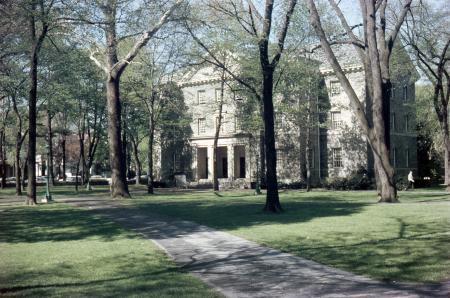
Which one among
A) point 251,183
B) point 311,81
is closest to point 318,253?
point 311,81

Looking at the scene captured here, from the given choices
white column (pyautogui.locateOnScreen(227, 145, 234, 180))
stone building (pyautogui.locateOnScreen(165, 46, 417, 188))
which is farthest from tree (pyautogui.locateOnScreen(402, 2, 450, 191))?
white column (pyautogui.locateOnScreen(227, 145, 234, 180))

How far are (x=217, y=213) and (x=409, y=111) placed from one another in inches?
1411

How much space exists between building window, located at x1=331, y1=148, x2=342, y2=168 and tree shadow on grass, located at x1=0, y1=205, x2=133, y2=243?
31833 mm

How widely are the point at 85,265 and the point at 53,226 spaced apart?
739 centimetres

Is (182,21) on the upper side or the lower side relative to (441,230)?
upper

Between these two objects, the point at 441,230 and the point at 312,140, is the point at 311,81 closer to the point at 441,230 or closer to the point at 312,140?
the point at 312,140

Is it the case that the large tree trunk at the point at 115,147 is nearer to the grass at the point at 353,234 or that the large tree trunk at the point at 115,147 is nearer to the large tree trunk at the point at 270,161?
the grass at the point at 353,234

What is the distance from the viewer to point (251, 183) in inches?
2004

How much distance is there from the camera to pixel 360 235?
13.4 meters

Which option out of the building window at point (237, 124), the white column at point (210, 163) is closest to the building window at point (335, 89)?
the building window at point (237, 124)

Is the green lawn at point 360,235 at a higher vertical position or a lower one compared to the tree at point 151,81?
lower

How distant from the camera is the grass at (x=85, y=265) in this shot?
7887 millimetres

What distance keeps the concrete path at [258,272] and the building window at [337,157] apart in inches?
1441

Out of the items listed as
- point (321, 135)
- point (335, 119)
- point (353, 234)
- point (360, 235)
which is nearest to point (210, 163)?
point (321, 135)
